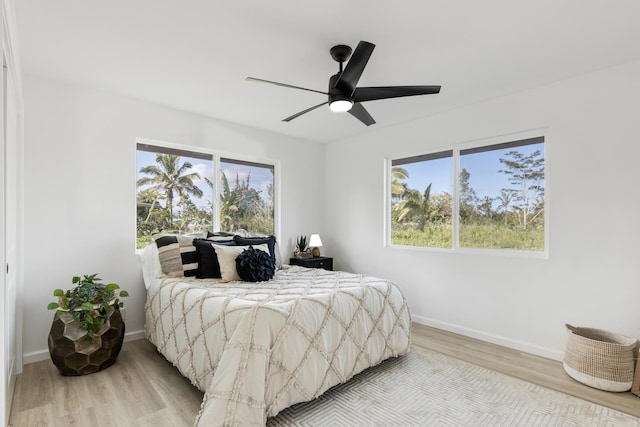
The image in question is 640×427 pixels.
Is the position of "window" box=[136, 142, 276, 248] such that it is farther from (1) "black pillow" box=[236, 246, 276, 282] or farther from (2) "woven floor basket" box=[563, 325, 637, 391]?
(2) "woven floor basket" box=[563, 325, 637, 391]

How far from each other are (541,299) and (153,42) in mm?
3885

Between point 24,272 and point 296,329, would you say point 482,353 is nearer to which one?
point 296,329

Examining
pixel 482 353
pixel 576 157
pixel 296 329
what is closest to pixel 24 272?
pixel 296 329

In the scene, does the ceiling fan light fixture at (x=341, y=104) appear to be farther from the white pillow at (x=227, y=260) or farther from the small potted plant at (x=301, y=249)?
the small potted plant at (x=301, y=249)

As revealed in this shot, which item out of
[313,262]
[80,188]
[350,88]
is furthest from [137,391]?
[350,88]

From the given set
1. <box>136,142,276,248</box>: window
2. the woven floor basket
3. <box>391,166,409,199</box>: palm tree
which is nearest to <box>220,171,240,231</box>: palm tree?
<box>136,142,276,248</box>: window

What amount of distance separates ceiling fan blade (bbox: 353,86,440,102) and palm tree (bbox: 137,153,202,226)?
2357 millimetres

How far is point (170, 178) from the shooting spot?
3.85m

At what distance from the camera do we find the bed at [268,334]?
190 cm

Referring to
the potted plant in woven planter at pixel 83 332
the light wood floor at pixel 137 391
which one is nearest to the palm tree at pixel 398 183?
the light wood floor at pixel 137 391

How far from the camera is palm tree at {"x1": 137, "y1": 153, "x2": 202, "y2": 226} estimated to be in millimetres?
3705

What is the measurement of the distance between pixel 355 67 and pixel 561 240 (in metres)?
2.42

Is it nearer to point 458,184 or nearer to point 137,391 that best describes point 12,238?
point 137,391

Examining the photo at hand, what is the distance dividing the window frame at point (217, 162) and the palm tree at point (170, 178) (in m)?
0.12
